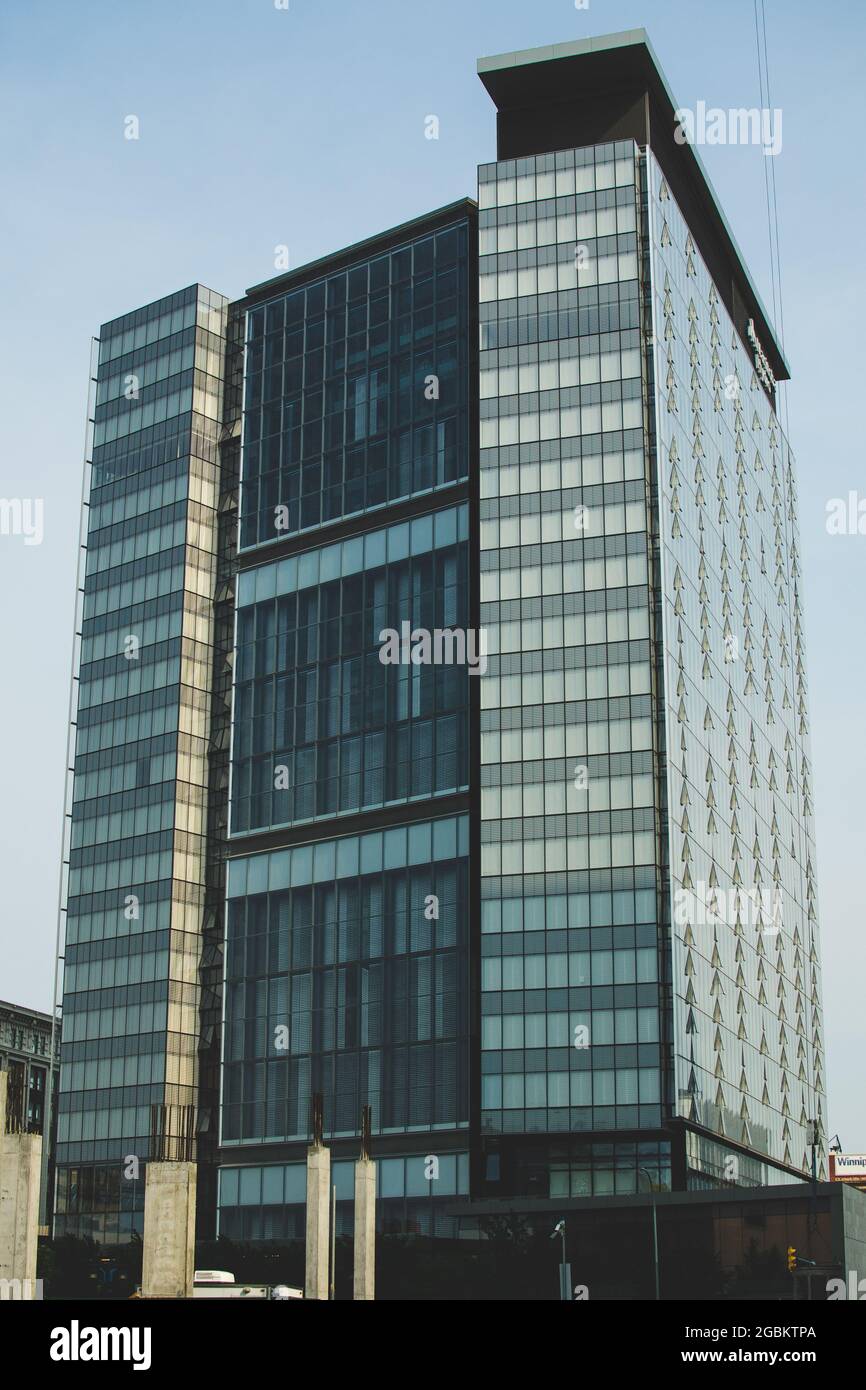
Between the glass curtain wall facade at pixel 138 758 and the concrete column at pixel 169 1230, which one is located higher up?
the glass curtain wall facade at pixel 138 758

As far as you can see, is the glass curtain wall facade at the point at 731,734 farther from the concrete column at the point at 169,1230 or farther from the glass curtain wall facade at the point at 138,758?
the concrete column at the point at 169,1230

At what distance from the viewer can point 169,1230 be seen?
5766 centimetres

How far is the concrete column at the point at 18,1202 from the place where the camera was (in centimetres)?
5966

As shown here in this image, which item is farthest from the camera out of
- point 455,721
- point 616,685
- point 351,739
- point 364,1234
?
point 351,739

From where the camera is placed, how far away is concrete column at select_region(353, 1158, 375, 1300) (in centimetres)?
7762

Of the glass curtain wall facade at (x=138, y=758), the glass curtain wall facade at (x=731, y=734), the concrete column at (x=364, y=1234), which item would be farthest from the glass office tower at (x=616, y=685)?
the glass curtain wall facade at (x=138, y=758)

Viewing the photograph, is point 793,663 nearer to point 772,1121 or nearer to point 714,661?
point 714,661

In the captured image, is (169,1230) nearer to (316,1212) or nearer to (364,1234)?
(316,1212)

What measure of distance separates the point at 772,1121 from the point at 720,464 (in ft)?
159

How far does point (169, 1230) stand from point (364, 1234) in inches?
866

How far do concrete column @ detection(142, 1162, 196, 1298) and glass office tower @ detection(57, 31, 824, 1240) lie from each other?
47.5 metres

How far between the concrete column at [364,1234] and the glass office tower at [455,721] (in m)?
25.7

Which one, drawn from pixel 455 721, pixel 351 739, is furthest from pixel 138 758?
pixel 455 721

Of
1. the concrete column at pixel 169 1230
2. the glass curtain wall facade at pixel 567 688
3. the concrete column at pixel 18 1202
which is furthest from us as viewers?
A: the glass curtain wall facade at pixel 567 688
